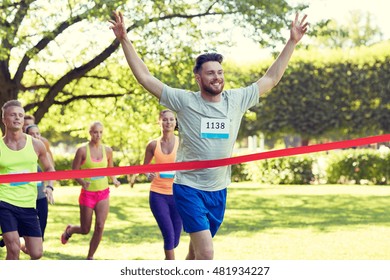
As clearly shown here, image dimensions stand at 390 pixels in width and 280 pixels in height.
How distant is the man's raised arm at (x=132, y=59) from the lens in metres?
5.77

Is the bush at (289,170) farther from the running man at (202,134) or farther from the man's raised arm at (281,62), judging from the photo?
the running man at (202,134)

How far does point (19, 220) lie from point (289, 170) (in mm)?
22563

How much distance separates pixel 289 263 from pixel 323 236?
6722 millimetres

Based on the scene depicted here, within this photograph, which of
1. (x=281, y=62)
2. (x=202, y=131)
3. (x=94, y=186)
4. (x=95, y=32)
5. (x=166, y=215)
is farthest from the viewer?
(x=95, y=32)

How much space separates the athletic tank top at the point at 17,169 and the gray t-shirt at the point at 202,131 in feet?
5.78

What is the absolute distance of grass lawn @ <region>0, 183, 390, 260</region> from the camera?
10898 millimetres

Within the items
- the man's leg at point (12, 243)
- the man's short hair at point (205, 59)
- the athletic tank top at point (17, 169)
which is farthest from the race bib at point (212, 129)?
the man's leg at point (12, 243)

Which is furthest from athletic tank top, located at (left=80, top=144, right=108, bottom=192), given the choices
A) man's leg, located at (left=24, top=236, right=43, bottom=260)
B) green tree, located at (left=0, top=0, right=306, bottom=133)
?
green tree, located at (left=0, top=0, right=306, bottom=133)

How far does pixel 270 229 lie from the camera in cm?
1430

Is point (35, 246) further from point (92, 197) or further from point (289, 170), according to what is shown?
point (289, 170)

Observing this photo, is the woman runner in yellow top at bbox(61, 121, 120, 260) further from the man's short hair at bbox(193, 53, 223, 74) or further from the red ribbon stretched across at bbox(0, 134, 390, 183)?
the man's short hair at bbox(193, 53, 223, 74)

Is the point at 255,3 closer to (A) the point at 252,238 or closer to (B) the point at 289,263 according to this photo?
(A) the point at 252,238

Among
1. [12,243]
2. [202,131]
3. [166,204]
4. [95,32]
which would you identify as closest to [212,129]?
[202,131]

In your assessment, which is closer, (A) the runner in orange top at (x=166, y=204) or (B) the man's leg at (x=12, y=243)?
(B) the man's leg at (x=12, y=243)
